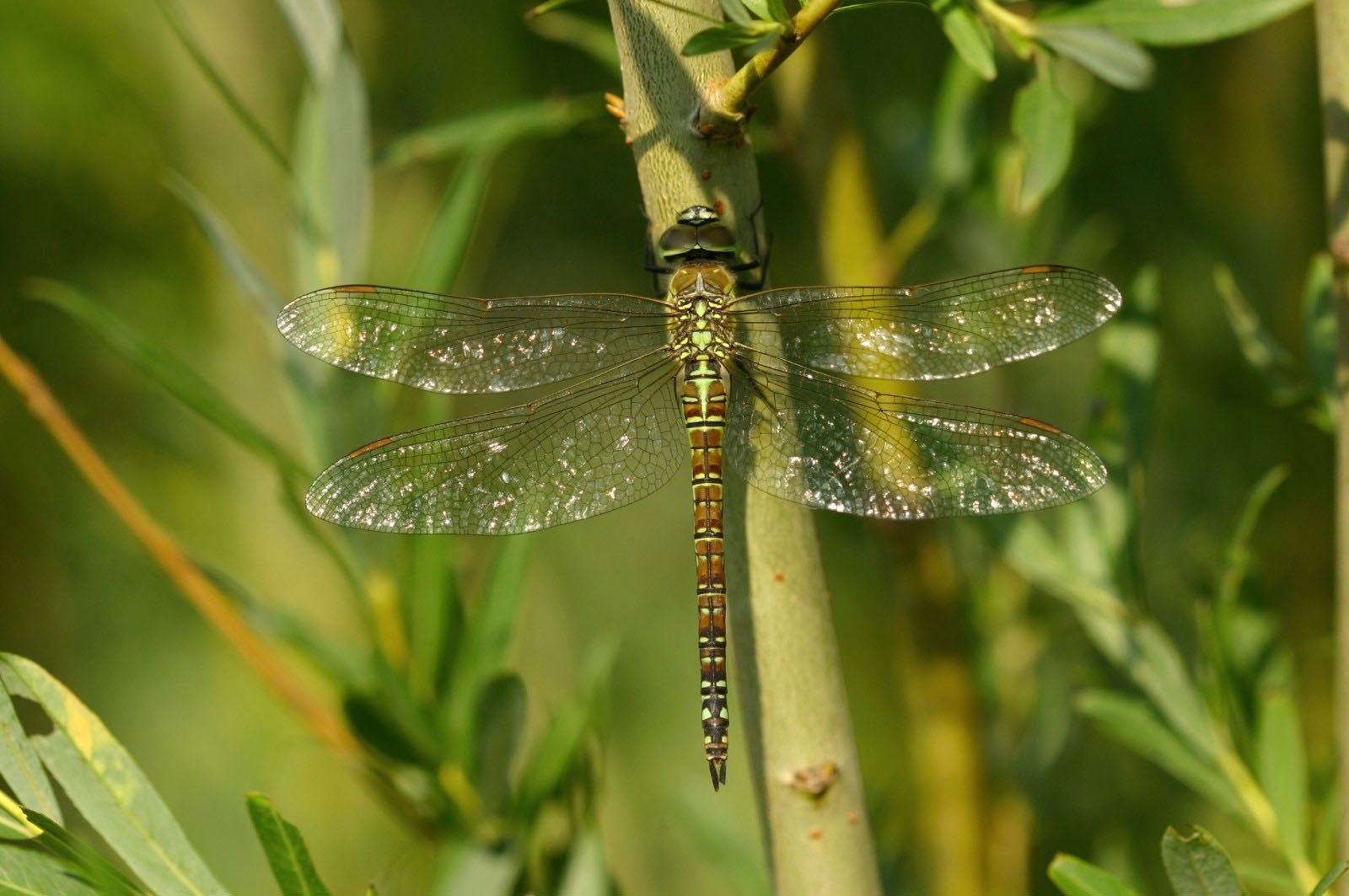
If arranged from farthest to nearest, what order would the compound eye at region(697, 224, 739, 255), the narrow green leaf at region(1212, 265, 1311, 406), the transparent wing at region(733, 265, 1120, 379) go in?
the transparent wing at region(733, 265, 1120, 379), the narrow green leaf at region(1212, 265, 1311, 406), the compound eye at region(697, 224, 739, 255)

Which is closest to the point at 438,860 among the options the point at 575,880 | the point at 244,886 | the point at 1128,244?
the point at 575,880

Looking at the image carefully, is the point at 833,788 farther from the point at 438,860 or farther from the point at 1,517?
the point at 1,517

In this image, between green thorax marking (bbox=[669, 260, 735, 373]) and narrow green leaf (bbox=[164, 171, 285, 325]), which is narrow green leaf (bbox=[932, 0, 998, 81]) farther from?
narrow green leaf (bbox=[164, 171, 285, 325])

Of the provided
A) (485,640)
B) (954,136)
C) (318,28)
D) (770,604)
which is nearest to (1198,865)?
(770,604)

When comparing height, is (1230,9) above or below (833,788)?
above

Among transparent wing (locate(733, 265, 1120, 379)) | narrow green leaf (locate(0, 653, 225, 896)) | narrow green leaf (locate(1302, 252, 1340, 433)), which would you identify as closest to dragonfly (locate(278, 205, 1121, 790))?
transparent wing (locate(733, 265, 1120, 379))

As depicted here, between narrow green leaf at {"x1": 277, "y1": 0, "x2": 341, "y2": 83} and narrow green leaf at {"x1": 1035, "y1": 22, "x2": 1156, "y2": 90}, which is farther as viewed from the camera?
narrow green leaf at {"x1": 277, "y1": 0, "x2": 341, "y2": 83}

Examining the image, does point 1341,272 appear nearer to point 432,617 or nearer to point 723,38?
point 723,38
